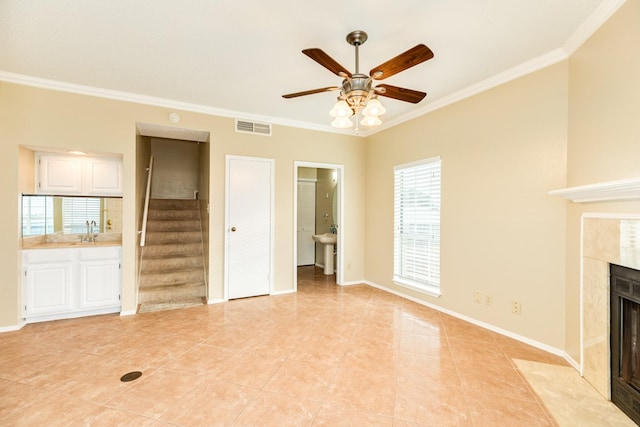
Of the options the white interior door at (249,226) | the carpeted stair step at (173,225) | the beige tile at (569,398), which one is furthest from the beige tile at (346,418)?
the carpeted stair step at (173,225)

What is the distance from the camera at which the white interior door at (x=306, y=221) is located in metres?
7.03

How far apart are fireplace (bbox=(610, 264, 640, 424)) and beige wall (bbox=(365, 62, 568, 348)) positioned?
59 cm

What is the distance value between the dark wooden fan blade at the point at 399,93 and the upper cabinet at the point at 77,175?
3.66 metres

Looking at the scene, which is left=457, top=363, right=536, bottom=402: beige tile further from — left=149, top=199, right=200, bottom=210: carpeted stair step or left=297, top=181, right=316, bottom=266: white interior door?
left=149, top=199, right=200, bottom=210: carpeted stair step

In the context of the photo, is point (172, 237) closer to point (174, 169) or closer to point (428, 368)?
point (174, 169)

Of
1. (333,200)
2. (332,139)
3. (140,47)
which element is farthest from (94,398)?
(333,200)

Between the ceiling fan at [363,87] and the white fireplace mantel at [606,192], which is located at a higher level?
the ceiling fan at [363,87]

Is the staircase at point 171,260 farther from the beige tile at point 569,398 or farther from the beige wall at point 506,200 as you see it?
the beige tile at point 569,398

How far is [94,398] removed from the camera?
6.55 ft

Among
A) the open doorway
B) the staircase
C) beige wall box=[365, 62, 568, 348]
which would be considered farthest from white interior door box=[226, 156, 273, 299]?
beige wall box=[365, 62, 568, 348]

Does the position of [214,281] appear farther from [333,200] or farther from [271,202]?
[333,200]

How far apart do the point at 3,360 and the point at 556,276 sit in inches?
198

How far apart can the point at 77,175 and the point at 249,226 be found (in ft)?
7.62

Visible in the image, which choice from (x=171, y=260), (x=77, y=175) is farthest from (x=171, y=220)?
(x=77, y=175)
